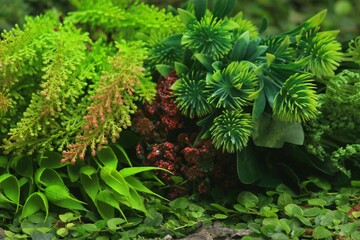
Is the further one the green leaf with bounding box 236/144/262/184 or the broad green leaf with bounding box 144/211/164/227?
the green leaf with bounding box 236/144/262/184

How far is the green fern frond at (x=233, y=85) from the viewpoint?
6.30 feet

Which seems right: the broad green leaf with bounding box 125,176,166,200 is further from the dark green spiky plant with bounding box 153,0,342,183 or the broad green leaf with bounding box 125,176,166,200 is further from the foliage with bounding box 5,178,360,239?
the dark green spiky plant with bounding box 153,0,342,183

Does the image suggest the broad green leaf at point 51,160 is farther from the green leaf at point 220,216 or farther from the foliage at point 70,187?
the green leaf at point 220,216

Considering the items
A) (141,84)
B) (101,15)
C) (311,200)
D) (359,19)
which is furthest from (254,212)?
(359,19)

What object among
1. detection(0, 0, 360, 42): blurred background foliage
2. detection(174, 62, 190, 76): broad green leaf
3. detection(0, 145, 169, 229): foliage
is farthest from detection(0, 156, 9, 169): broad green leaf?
detection(0, 0, 360, 42): blurred background foliage

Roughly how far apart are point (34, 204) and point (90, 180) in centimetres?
18

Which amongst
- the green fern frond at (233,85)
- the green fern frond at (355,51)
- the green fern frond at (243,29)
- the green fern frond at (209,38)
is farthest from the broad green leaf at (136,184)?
the green fern frond at (355,51)

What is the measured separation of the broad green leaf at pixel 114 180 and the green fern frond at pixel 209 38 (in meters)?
0.48

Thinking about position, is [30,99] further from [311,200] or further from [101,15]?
[311,200]

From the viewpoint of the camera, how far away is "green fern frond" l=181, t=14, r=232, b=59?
2006mm

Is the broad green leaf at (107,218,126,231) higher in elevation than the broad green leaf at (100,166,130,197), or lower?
lower

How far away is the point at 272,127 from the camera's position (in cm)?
201

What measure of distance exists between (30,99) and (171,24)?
0.58 meters

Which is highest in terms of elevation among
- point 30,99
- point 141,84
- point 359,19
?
point 359,19
